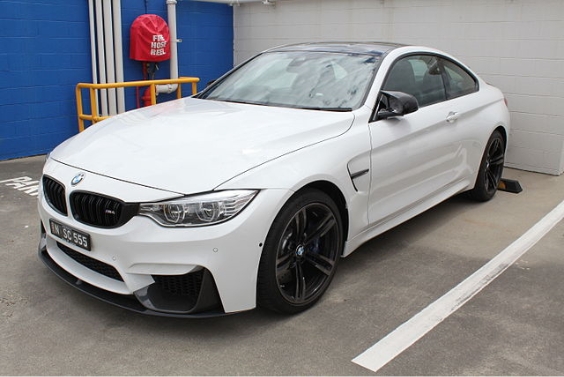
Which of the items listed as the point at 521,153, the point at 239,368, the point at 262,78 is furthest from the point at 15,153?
the point at 521,153

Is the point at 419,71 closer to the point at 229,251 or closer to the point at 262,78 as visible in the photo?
the point at 262,78

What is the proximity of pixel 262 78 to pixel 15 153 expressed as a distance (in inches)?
170

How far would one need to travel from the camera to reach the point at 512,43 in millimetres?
7012

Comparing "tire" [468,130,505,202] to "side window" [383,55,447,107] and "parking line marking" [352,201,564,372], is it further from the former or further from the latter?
"side window" [383,55,447,107]

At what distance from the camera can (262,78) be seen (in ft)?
14.9

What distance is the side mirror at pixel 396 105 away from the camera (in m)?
3.91

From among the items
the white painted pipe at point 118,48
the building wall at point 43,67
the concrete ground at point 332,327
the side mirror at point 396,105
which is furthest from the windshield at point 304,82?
the white painted pipe at point 118,48

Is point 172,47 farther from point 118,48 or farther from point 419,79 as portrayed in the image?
point 419,79

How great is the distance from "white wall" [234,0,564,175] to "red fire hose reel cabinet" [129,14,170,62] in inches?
112

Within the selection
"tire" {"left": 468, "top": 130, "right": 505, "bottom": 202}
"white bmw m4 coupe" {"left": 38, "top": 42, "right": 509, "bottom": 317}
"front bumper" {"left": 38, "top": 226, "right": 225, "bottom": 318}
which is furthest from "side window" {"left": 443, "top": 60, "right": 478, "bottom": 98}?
"front bumper" {"left": 38, "top": 226, "right": 225, "bottom": 318}

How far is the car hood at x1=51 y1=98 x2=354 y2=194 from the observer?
3037mm

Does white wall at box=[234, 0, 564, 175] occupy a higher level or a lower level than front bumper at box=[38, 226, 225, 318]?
higher

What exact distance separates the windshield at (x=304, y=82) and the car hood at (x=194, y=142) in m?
0.19

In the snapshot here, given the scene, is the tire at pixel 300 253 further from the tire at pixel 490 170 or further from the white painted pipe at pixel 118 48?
the white painted pipe at pixel 118 48
